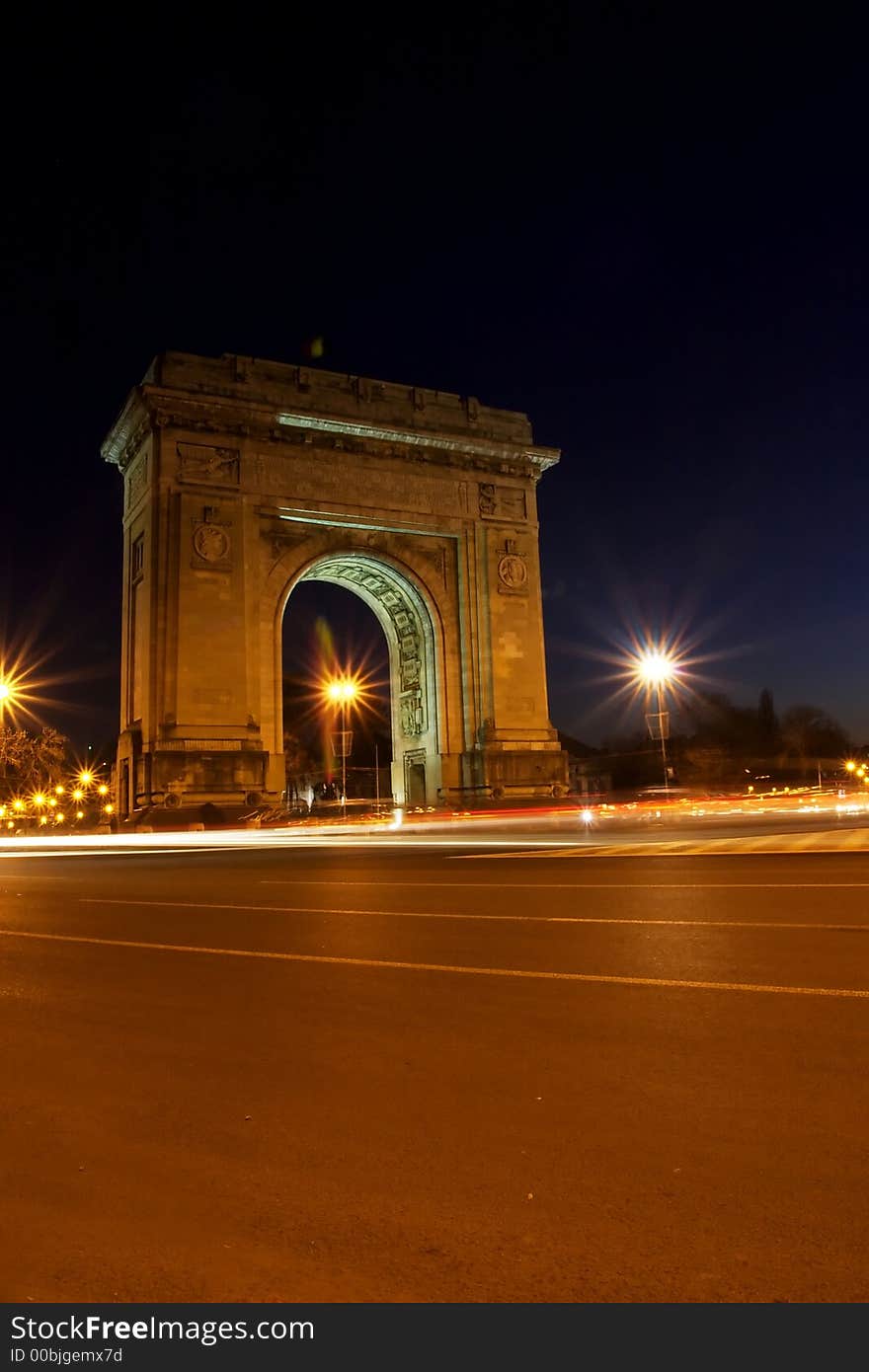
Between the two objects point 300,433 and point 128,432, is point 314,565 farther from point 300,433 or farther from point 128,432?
point 128,432

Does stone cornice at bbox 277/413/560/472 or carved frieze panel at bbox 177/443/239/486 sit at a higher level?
stone cornice at bbox 277/413/560/472

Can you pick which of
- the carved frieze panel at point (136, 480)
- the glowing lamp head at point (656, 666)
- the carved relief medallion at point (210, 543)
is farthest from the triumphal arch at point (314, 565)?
the glowing lamp head at point (656, 666)

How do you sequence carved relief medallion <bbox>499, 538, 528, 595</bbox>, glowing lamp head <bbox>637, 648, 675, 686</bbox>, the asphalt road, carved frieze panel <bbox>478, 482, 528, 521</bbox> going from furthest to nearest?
carved frieze panel <bbox>478, 482, 528, 521</bbox> → carved relief medallion <bbox>499, 538, 528, 595</bbox> → glowing lamp head <bbox>637, 648, 675, 686</bbox> → the asphalt road

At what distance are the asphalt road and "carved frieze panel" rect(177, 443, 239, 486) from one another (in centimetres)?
2815

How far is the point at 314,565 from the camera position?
122 feet

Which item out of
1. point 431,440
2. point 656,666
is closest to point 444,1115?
point 656,666

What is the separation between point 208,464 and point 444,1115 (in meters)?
33.2

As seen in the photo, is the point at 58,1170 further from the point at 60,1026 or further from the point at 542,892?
the point at 542,892

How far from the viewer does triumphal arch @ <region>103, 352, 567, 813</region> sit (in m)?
33.4

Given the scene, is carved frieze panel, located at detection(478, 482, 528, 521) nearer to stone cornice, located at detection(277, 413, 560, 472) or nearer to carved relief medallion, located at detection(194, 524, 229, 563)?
stone cornice, located at detection(277, 413, 560, 472)

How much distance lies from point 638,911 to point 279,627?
28.7m

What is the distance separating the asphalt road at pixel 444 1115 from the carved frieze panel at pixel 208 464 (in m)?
28.2

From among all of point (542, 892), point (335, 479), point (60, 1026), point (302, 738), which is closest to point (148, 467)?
point (335, 479)

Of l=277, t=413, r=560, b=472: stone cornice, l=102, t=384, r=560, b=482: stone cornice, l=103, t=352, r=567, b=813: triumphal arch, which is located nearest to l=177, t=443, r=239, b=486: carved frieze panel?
l=103, t=352, r=567, b=813: triumphal arch
